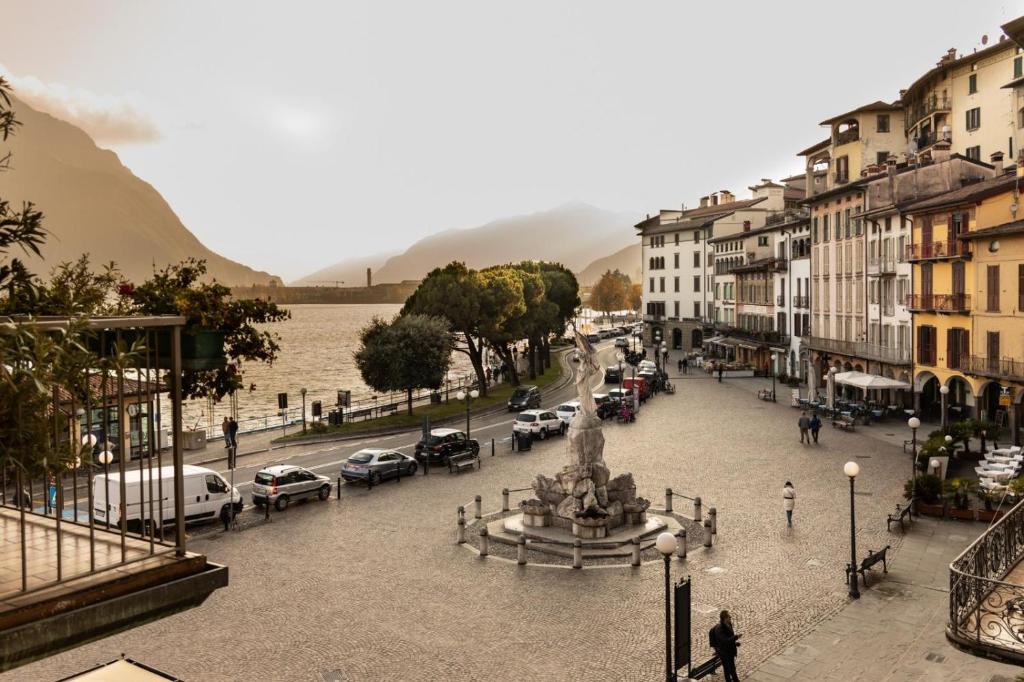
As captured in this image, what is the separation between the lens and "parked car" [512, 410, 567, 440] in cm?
4106

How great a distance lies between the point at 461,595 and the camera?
62.5 feet

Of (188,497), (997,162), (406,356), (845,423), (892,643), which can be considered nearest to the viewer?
(892,643)

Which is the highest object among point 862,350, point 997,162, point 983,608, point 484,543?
point 997,162

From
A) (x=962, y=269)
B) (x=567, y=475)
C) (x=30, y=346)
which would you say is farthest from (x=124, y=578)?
(x=962, y=269)

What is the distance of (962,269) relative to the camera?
135 ft

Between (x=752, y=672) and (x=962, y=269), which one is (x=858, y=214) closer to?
(x=962, y=269)

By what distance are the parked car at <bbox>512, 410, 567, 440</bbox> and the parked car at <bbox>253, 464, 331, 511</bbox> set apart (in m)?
13.2

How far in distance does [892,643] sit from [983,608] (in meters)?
7.46

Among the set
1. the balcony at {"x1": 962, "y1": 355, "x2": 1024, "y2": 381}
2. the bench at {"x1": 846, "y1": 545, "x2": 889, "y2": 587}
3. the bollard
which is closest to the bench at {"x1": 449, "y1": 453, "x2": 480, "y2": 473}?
the bollard

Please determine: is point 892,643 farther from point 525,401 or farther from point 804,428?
point 525,401

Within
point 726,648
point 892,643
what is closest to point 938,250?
point 892,643

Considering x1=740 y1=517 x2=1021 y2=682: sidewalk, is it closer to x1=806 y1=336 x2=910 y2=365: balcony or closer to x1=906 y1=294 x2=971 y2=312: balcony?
x1=906 y1=294 x2=971 y2=312: balcony

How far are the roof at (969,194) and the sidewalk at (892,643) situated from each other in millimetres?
24699

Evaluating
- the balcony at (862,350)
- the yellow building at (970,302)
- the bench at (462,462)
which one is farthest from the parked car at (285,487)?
the balcony at (862,350)
